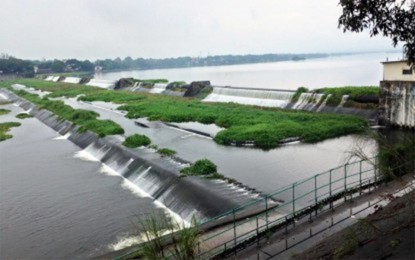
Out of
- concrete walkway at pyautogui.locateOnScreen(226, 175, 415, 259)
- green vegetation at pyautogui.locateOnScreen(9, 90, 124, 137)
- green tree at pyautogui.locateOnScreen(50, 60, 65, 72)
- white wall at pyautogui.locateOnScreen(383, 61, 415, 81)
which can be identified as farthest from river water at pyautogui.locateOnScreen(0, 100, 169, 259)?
green tree at pyautogui.locateOnScreen(50, 60, 65, 72)

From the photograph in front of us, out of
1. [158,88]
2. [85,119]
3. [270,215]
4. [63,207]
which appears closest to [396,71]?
[270,215]

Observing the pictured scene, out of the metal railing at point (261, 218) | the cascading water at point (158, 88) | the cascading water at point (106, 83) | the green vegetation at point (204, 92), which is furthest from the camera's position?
the cascading water at point (106, 83)

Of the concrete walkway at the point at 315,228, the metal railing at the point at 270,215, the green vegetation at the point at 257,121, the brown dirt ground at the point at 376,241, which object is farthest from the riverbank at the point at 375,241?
the green vegetation at the point at 257,121

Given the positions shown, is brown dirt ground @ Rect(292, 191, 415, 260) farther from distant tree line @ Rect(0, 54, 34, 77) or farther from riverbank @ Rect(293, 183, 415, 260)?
distant tree line @ Rect(0, 54, 34, 77)

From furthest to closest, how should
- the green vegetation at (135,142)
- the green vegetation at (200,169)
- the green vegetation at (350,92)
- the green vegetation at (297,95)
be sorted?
the green vegetation at (297,95)
the green vegetation at (350,92)
the green vegetation at (135,142)
the green vegetation at (200,169)

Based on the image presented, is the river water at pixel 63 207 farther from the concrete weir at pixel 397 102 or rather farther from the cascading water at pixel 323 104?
the cascading water at pixel 323 104

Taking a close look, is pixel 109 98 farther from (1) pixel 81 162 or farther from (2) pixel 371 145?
(2) pixel 371 145

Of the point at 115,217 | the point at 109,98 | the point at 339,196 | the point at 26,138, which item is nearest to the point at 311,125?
the point at 339,196
